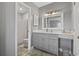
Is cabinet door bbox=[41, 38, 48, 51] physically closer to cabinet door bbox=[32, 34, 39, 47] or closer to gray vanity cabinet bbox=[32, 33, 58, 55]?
gray vanity cabinet bbox=[32, 33, 58, 55]

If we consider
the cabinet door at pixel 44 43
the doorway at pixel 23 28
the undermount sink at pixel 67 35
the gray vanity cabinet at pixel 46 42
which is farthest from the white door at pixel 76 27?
the doorway at pixel 23 28

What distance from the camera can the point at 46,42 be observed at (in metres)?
1.76

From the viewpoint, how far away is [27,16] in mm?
1703

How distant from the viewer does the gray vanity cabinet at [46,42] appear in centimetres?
174

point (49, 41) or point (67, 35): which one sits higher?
point (67, 35)

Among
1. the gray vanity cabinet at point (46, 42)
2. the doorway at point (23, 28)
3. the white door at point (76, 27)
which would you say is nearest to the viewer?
the white door at point (76, 27)

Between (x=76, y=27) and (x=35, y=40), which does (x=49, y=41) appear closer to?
(x=35, y=40)

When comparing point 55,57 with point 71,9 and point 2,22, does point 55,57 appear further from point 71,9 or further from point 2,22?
point 2,22

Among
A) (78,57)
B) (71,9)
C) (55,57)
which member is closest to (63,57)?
(55,57)

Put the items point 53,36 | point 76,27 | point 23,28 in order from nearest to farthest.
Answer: point 76,27 < point 23,28 < point 53,36

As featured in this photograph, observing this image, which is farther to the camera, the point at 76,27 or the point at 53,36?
the point at 53,36

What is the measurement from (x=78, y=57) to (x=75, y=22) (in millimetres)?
597

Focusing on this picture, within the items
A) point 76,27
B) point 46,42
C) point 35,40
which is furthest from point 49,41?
point 76,27

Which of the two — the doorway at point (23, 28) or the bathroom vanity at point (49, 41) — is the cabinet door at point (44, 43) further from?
the doorway at point (23, 28)
